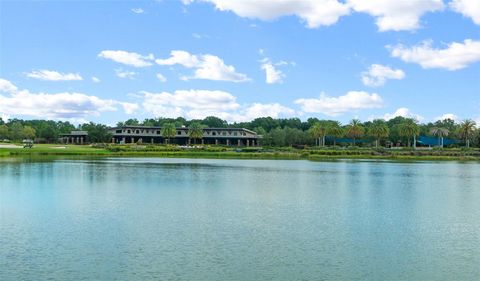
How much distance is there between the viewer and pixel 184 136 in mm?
148125

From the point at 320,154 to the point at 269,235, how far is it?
291 ft

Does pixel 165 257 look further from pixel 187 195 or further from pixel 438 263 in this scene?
pixel 187 195

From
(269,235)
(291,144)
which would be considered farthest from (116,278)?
(291,144)

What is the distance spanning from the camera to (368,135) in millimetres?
146125

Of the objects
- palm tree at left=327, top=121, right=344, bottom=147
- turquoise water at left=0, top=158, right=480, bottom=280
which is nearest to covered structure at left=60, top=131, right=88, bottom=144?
palm tree at left=327, top=121, right=344, bottom=147

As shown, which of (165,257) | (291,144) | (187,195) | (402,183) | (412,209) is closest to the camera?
(165,257)

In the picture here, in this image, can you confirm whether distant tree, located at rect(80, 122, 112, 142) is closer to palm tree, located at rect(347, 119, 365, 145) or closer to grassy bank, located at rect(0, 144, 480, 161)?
grassy bank, located at rect(0, 144, 480, 161)

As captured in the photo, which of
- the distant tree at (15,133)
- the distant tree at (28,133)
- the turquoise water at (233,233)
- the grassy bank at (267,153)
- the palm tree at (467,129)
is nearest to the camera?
the turquoise water at (233,233)

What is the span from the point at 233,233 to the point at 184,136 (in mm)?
127065

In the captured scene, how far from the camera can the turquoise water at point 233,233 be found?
1661cm

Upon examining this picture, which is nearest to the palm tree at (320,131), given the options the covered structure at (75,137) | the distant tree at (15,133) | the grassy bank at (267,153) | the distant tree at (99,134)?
the grassy bank at (267,153)

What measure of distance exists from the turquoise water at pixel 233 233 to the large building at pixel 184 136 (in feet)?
344

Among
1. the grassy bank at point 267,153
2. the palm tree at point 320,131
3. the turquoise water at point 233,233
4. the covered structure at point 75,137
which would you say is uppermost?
the palm tree at point 320,131

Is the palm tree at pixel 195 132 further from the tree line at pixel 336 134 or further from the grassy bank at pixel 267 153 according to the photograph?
the grassy bank at pixel 267 153
